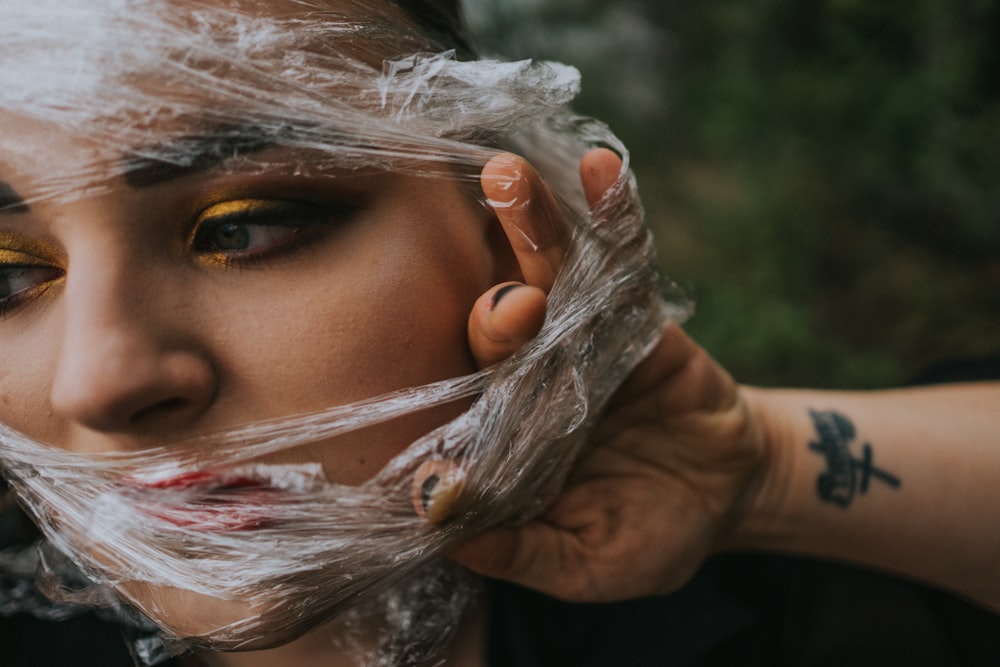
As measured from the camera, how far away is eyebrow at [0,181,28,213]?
82cm

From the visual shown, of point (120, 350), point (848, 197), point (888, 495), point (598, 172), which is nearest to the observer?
point (120, 350)

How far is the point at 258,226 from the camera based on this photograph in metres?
0.90

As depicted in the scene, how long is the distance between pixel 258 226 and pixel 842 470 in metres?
1.19

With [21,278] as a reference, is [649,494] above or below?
below

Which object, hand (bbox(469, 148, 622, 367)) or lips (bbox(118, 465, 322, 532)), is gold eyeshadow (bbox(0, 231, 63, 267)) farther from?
hand (bbox(469, 148, 622, 367))

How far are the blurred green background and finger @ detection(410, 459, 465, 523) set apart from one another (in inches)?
78.4

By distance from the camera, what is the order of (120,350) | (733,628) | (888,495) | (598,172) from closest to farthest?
(120,350)
(598,172)
(733,628)
(888,495)

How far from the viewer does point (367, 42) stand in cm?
94

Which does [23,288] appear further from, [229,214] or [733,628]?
[733,628]

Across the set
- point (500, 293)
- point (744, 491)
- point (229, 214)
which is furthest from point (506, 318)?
point (744, 491)

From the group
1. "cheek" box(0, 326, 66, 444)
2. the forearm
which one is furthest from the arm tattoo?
"cheek" box(0, 326, 66, 444)

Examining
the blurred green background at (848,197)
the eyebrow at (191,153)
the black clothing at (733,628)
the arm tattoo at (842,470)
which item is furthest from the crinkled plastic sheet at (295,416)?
the blurred green background at (848,197)

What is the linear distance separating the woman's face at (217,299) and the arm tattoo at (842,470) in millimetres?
885

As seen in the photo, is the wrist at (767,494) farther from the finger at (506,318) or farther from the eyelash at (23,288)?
the eyelash at (23,288)
